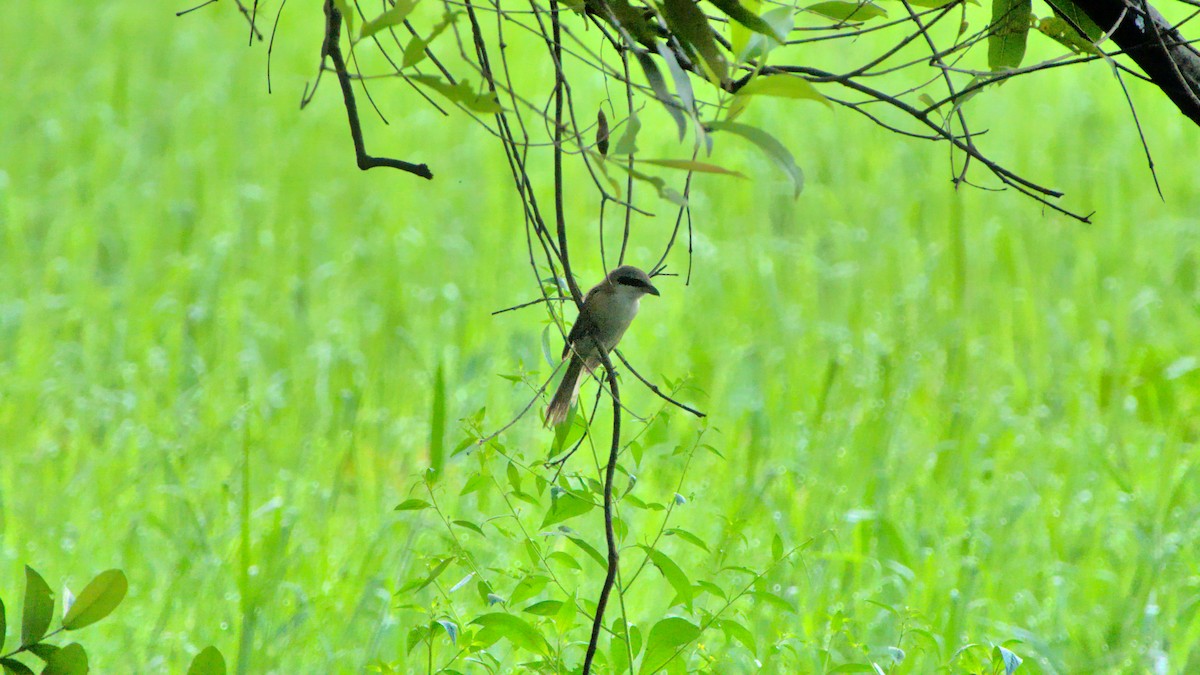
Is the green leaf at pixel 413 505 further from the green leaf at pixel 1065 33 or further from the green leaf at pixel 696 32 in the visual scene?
the green leaf at pixel 1065 33

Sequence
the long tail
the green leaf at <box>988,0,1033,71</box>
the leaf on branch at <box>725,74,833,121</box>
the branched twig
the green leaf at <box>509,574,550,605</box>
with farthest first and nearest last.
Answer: the long tail, the green leaf at <box>509,574,550,605</box>, the green leaf at <box>988,0,1033,71</box>, the branched twig, the leaf on branch at <box>725,74,833,121</box>

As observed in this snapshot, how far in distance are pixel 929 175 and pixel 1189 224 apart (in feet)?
4.59

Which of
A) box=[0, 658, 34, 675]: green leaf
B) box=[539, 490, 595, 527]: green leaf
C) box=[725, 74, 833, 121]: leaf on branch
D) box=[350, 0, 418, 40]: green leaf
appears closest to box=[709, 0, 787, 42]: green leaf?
box=[725, 74, 833, 121]: leaf on branch

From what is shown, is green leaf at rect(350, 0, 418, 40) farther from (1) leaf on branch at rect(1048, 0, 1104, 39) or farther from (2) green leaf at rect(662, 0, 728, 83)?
(1) leaf on branch at rect(1048, 0, 1104, 39)

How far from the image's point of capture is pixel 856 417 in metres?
5.14

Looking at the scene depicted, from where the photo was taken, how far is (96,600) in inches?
73.4

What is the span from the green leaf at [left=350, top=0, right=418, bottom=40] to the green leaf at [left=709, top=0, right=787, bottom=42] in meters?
Result: 0.44

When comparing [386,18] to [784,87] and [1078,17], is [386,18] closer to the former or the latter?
[784,87]

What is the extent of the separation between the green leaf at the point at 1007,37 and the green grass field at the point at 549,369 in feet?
3.43

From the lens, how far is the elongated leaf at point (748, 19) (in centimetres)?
166

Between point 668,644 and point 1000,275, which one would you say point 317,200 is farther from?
point 668,644

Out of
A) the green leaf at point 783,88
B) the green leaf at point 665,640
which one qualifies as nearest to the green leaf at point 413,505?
the green leaf at point 665,640

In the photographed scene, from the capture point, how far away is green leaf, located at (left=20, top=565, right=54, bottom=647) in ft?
6.11

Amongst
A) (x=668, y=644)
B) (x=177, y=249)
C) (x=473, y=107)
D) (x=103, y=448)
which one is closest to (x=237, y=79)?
(x=177, y=249)
